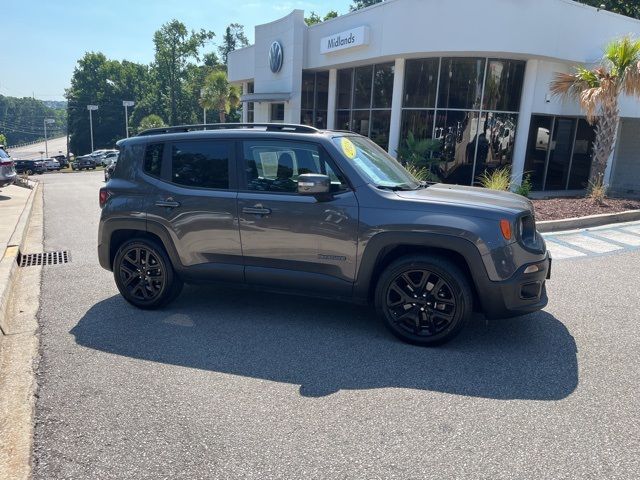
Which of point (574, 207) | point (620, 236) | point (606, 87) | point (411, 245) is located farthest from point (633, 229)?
point (411, 245)

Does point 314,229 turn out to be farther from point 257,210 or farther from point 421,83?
point 421,83

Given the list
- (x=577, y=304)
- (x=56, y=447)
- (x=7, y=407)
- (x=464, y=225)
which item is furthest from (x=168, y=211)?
(x=577, y=304)

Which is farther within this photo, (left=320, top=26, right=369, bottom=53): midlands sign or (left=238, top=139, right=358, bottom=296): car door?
(left=320, top=26, right=369, bottom=53): midlands sign

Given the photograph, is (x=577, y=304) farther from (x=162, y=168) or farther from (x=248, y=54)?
(x=248, y=54)

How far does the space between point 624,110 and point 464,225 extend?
1506cm

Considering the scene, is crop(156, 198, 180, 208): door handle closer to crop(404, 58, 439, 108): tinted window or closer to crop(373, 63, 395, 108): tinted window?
crop(404, 58, 439, 108): tinted window

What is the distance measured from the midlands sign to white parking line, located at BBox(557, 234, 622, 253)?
936 centimetres

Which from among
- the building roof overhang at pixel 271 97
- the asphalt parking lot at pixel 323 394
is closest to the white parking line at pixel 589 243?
the asphalt parking lot at pixel 323 394

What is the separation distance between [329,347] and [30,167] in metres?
42.2

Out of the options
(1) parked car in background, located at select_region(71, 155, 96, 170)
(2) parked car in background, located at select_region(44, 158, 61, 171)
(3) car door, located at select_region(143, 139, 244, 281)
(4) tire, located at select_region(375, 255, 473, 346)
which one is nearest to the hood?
(4) tire, located at select_region(375, 255, 473, 346)

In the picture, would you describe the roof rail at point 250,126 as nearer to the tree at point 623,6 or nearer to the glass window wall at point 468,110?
the glass window wall at point 468,110

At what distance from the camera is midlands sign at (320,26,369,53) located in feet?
50.2

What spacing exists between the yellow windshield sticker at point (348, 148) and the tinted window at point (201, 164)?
1103 mm

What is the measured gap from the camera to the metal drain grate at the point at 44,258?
7.24 meters
